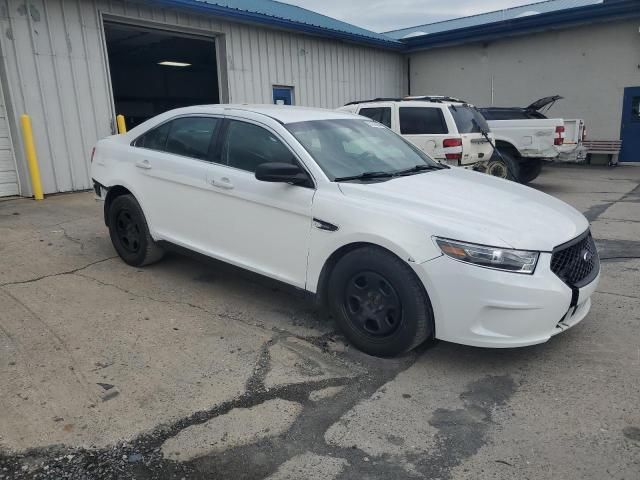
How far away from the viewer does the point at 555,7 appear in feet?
66.8

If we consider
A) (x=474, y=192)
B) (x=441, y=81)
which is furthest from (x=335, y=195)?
(x=441, y=81)

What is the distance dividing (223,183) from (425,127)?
594 centimetres

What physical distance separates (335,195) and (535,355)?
71.1 inches

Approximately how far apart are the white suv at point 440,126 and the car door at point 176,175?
5.08 m

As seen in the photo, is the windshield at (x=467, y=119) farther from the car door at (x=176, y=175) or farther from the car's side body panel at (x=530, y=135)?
the car door at (x=176, y=175)

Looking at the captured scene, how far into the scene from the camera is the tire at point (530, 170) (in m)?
11.8

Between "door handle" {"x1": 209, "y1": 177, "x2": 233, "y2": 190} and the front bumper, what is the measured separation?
179cm

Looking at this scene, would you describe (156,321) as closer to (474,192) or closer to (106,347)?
(106,347)

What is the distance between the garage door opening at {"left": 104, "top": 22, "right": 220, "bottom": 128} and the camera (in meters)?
17.0

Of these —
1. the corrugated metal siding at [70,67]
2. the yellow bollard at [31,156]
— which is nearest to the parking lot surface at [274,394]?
the yellow bollard at [31,156]

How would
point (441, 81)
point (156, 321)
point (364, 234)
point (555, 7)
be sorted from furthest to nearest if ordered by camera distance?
point (555, 7) < point (441, 81) < point (156, 321) < point (364, 234)

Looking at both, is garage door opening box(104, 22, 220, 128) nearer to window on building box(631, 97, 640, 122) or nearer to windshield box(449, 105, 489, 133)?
windshield box(449, 105, 489, 133)

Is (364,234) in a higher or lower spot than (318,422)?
higher

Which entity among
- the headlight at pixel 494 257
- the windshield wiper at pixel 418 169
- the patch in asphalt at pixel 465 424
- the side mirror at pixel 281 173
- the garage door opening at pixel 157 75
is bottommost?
the patch in asphalt at pixel 465 424
